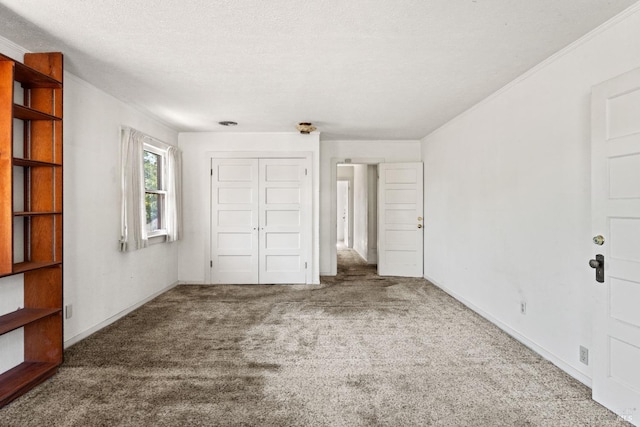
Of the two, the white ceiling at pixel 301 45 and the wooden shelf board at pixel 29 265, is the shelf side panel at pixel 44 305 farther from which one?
the white ceiling at pixel 301 45

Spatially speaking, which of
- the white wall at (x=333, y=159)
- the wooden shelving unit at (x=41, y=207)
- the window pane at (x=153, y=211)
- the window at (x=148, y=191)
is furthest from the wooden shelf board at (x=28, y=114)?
Answer: the white wall at (x=333, y=159)

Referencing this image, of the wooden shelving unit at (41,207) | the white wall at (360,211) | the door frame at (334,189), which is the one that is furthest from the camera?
the white wall at (360,211)

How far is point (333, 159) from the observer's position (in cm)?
579

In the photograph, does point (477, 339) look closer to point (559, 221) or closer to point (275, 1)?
point (559, 221)

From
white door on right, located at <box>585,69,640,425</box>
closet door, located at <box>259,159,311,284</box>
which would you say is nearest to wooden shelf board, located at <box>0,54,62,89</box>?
closet door, located at <box>259,159,311,284</box>

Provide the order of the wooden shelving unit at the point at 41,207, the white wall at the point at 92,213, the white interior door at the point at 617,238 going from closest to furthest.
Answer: the white interior door at the point at 617,238 → the wooden shelving unit at the point at 41,207 → the white wall at the point at 92,213

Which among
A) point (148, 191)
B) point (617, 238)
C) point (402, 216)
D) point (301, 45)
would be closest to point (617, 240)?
point (617, 238)

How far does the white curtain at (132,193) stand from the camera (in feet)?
11.6

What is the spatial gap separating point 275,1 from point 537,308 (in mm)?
3060

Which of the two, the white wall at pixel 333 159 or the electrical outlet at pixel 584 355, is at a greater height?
the white wall at pixel 333 159

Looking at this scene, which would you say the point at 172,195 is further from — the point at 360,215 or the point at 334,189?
the point at 360,215

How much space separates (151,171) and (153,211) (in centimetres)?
56

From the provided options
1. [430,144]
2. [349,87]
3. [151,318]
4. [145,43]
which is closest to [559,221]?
[349,87]

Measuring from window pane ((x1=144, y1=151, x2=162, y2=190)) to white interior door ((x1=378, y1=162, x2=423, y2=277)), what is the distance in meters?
3.59
